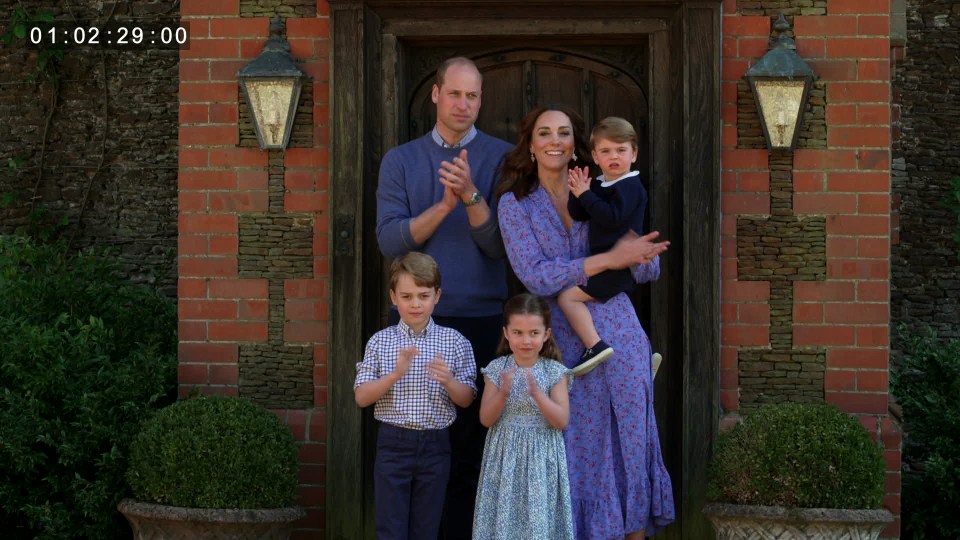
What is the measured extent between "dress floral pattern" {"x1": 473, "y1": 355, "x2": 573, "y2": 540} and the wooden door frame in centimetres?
116

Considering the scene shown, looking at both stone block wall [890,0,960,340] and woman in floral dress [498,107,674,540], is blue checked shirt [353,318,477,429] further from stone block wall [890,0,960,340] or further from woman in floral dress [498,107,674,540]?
stone block wall [890,0,960,340]

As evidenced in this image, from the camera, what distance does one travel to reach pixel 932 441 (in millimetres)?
6602

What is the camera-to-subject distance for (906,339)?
825cm

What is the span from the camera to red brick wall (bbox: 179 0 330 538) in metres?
5.66

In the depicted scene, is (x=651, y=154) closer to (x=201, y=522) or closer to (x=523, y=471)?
(x=523, y=471)

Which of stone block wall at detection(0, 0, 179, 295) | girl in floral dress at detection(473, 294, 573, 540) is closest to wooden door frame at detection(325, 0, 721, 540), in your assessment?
girl in floral dress at detection(473, 294, 573, 540)

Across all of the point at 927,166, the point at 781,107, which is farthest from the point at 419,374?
the point at 927,166

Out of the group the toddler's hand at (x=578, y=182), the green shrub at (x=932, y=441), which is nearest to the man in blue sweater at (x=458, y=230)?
the toddler's hand at (x=578, y=182)

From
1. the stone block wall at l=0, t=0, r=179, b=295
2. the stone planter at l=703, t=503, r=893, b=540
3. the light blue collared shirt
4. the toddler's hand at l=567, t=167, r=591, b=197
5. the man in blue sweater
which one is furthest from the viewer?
the stone block wall at l=0, t=0, r=179, b=295

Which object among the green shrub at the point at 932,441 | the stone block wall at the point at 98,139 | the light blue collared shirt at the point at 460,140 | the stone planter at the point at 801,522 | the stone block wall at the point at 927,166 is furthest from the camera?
the stone block wall at the point at 927,166

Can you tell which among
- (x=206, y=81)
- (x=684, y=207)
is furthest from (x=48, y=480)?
(x=684, y=207)

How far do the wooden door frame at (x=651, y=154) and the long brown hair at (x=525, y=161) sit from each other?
0.82 m

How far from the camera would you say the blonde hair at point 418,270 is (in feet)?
15.1

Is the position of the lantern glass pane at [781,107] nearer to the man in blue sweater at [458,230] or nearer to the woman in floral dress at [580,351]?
the woman in floral dress at [580,351]
